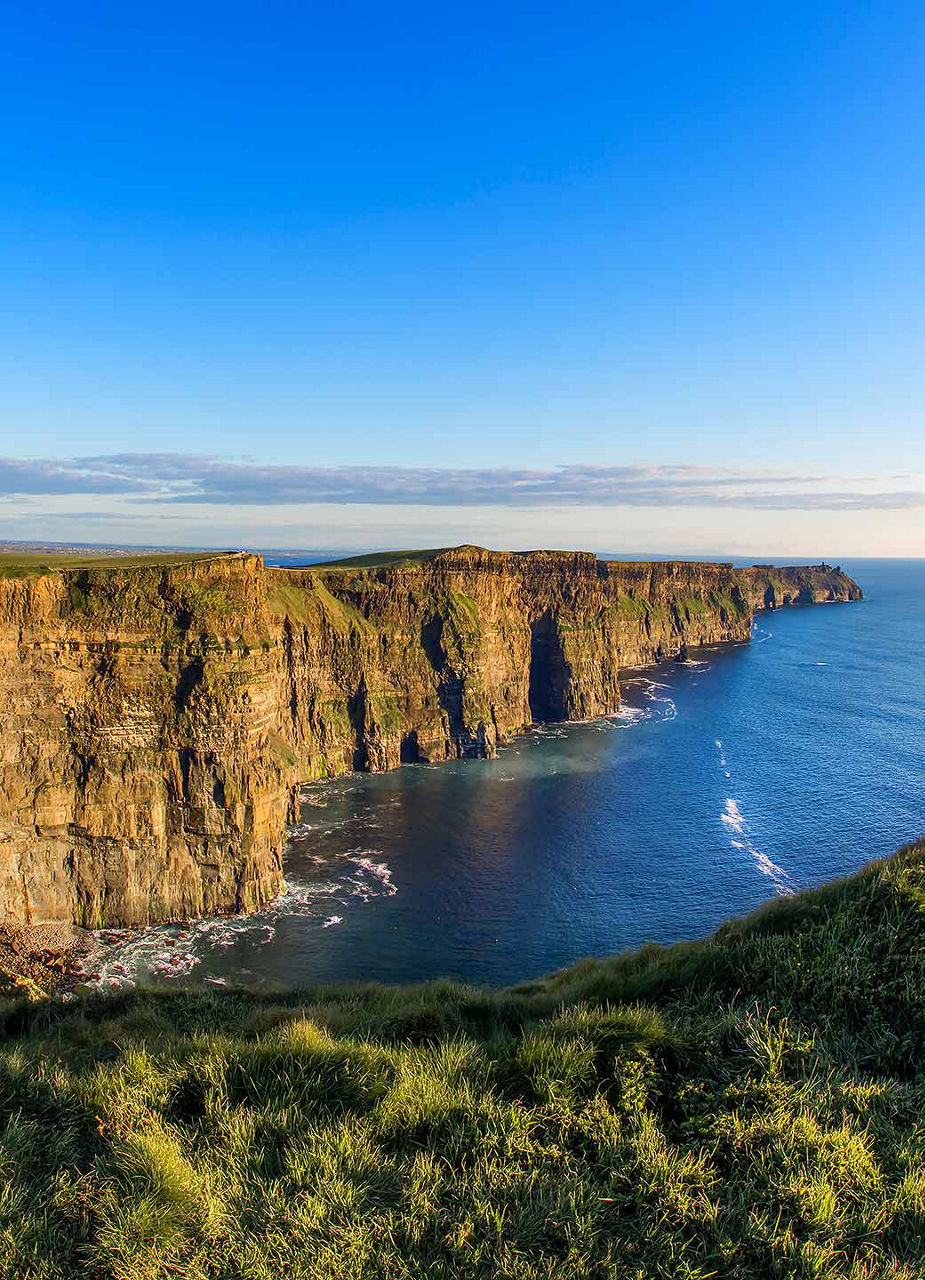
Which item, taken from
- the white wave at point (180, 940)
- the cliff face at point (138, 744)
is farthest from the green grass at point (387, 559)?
the white wave at point (180, 940)

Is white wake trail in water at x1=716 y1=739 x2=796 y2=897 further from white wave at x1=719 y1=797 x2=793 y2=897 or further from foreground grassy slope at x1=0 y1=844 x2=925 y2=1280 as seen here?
foreground grassy slope at x1=0 y1=844 x2=925 y2=1280

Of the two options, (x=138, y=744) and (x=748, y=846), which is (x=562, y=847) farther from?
(x=138, y=744)

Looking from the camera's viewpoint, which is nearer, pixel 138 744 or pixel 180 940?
pixel 180 940

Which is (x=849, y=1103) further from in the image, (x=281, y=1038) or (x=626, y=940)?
(x=626, y=940)

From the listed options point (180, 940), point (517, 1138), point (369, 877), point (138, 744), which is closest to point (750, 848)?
point (369, 877)

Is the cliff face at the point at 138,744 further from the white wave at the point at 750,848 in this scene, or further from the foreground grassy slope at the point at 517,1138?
the foreground grassy slope at the point at 517,1138
